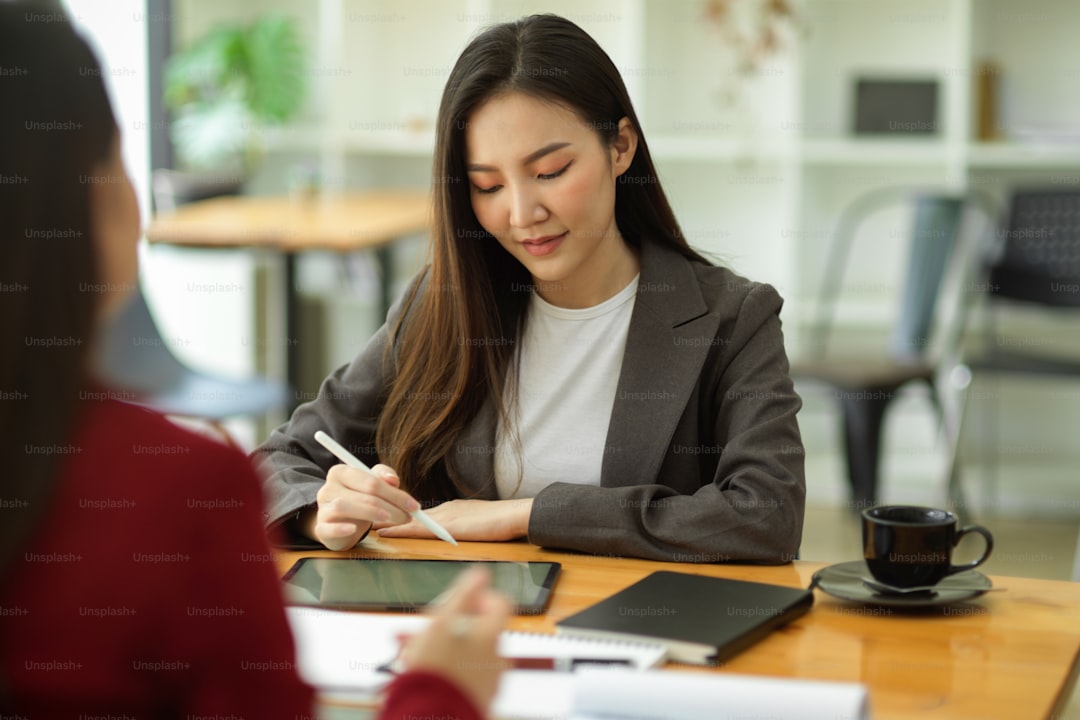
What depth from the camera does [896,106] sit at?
4.86 m

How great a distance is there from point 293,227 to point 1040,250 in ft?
8.11

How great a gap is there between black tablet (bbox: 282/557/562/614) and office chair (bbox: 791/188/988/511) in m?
2.69

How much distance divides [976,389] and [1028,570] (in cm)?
129

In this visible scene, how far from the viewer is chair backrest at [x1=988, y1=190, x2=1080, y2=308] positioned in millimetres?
4234

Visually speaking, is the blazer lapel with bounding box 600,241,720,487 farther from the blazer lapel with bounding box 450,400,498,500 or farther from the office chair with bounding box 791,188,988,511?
the office chair with bounding box 791,188,988,511

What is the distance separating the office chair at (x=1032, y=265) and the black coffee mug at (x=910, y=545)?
2.90 meters

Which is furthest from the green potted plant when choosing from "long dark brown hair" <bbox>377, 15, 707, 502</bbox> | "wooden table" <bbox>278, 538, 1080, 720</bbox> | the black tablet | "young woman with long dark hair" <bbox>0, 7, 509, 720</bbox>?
"young woman with long dark hair" <bbox>0, 7, 509, 720</bbox>

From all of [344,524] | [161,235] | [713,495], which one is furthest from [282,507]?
[161,235]

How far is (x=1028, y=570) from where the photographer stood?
3.83 meters

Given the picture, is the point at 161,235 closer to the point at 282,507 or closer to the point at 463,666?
the point at 282,507

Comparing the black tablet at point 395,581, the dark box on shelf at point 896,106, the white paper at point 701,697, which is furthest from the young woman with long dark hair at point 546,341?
the dark box on shelf at point 896,106

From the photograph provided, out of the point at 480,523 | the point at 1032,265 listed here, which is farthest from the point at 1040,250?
the point at 480,523

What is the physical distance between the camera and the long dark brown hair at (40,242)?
72 centimetres

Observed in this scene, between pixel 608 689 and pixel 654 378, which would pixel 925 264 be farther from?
pixel 608 689
